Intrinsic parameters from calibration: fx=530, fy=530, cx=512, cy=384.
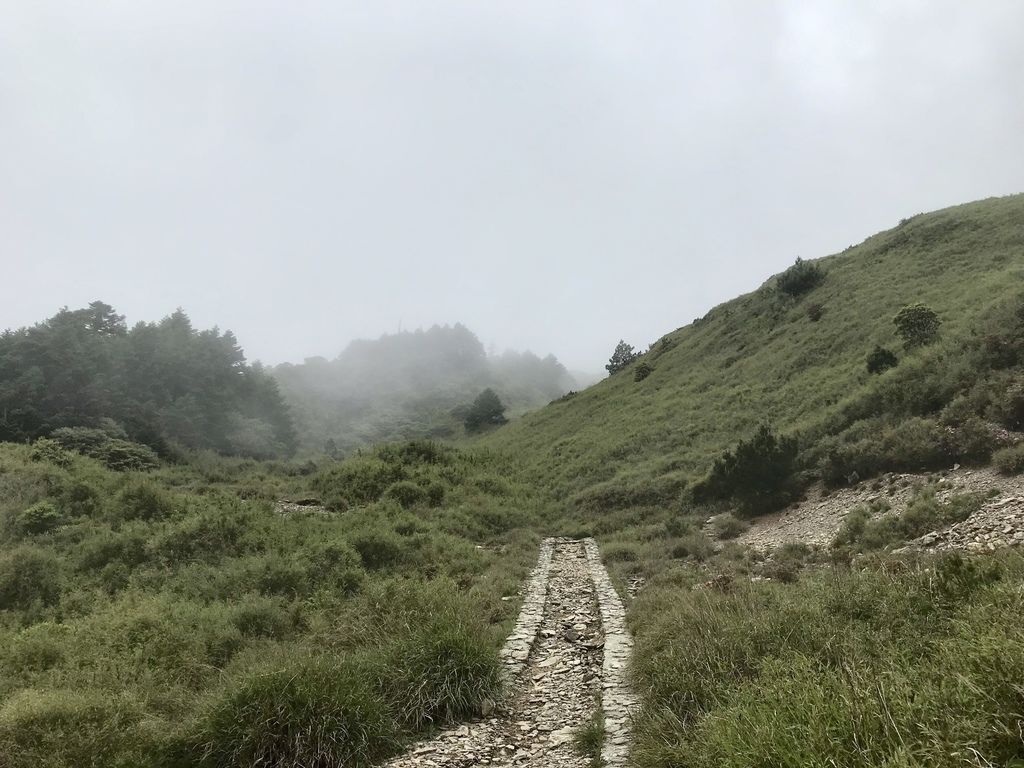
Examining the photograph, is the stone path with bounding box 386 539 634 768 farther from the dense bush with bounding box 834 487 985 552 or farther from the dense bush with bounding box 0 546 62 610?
the dense bush with bounding box 0 546 62 610

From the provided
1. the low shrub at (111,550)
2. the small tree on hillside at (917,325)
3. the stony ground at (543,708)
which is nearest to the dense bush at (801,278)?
the small tree on hillside at (917,325)

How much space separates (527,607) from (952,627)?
734 cm

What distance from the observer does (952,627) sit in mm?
4832

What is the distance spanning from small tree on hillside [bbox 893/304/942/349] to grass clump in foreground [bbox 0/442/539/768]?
14.9 meters

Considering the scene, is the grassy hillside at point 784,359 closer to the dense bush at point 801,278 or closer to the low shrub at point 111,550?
the dense bush at point 801,278

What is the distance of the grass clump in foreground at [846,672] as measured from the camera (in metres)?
3.07

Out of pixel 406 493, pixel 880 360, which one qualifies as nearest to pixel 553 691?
pixel 406 493

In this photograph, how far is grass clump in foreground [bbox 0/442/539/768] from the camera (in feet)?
19.7

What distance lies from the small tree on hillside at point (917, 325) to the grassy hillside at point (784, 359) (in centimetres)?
40

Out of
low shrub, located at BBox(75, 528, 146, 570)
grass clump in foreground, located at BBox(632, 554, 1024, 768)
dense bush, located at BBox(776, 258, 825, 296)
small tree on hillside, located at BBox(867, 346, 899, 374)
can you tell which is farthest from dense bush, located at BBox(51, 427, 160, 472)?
dense bush, located at BBox(776, 258, 825, 296)

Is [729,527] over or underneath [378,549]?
underneath

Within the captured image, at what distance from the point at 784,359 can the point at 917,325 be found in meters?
7.41

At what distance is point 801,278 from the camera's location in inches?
1339

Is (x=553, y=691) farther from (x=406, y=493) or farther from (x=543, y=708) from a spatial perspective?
(x=406, y=493)
